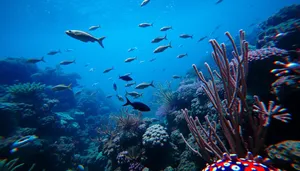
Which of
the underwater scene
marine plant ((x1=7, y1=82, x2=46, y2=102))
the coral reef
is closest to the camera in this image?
the underwater scene

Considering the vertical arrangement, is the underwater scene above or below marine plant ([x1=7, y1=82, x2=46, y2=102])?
below

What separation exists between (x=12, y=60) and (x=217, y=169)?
710 inches

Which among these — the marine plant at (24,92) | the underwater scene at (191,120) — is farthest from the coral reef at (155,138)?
the marine plant at (24,92)

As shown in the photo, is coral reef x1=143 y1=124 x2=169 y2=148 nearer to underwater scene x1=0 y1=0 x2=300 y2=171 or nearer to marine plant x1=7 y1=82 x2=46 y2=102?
underwater scene x1=0 y1=0 x2=300 y2=171

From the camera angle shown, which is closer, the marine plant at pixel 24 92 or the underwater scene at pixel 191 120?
the underwater scene at pixel 191 120

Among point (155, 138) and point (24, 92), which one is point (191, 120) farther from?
point (24, 92)

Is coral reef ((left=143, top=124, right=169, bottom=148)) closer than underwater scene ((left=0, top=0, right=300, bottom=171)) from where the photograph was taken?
No

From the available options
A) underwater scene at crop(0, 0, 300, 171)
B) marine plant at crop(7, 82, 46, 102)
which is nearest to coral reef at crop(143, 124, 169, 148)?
underwater scene at crop(0, 0, 300, 171)

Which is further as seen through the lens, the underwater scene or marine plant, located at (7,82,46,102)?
marine plant, located at (7,82,46,102)

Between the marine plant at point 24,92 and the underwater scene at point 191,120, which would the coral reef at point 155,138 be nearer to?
the underwater scene at point 191,120

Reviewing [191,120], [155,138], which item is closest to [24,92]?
[155,138]

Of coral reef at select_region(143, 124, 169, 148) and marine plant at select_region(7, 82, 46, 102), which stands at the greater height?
marine plant at select_region(7, 82, 46, 102)

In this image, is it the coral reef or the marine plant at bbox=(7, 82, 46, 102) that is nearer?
the coral reef

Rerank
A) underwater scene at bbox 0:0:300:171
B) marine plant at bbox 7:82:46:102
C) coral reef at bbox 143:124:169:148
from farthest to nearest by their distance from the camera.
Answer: marine plant at bbox 7:82:46:102 < coral reef at bbox 143:124:169:148 < underwater scene at bbox 0:0:300:171
